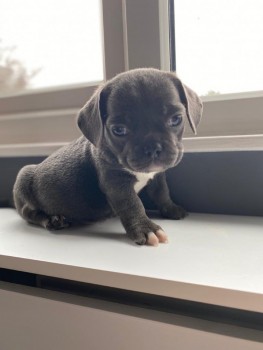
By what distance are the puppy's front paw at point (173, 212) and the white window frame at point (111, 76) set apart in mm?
138

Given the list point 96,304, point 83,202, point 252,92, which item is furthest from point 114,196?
point 252,92

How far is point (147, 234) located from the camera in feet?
2.32

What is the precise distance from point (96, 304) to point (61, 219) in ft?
0.92

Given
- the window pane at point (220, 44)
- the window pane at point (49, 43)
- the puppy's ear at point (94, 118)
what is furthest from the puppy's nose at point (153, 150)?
the window pane at point (49, 43)

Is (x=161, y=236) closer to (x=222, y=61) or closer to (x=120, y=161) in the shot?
(x=120, y=161)

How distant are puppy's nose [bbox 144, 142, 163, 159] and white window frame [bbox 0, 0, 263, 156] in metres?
0.23

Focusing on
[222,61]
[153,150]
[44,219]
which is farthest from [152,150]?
[222,61]

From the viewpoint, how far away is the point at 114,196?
77cm

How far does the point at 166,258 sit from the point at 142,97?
0.28 meters

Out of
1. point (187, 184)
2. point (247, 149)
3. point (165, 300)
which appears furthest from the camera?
point (187, 184)

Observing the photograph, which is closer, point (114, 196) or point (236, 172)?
point (114, 196)

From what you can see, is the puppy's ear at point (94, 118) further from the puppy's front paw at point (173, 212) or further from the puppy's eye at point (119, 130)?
the puppy's front paw at point (173, 212)

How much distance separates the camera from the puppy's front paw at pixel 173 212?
2.92 feet

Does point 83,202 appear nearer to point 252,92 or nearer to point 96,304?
point 96,304
